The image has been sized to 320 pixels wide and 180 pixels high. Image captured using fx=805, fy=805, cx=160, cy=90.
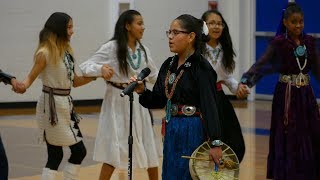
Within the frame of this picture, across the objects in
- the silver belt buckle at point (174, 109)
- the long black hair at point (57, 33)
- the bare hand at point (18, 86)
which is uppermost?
the long black hair at point (57, 33)

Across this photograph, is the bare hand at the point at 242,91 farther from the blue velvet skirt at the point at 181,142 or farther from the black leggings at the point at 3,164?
the black leggings at the point at 3,164

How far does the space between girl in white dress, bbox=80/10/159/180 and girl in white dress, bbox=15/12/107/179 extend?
37 cm

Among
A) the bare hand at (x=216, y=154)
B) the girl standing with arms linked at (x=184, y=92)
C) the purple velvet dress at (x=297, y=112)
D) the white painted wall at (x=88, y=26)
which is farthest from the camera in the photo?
the white painted wall at (x=88, y=26)

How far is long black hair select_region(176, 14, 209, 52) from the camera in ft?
19.6

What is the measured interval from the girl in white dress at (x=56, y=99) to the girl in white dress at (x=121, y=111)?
1.20ft

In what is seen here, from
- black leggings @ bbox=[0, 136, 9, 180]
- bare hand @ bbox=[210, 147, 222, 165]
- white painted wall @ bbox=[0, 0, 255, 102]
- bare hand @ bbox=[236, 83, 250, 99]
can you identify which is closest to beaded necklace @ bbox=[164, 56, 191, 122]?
bare hand @ bbox=[210, 147, 222, 165]

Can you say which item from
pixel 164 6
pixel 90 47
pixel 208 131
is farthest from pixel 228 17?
pixel 208 131

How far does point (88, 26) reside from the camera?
16.0m

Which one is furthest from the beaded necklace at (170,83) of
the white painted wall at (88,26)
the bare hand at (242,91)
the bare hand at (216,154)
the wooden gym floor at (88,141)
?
the white painted wall at (88,26)

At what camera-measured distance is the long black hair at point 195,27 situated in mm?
5961

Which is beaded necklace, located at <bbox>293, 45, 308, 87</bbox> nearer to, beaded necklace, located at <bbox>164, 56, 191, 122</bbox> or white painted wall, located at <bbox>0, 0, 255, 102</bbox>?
beaded necklace, located at <bbox>164, 56, 191, 122</bbox>

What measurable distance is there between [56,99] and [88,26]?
8301 mm

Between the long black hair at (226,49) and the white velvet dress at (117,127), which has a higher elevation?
the long black hair at (226,49)

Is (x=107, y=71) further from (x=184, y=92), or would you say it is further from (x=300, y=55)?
(x=184, y=92)
